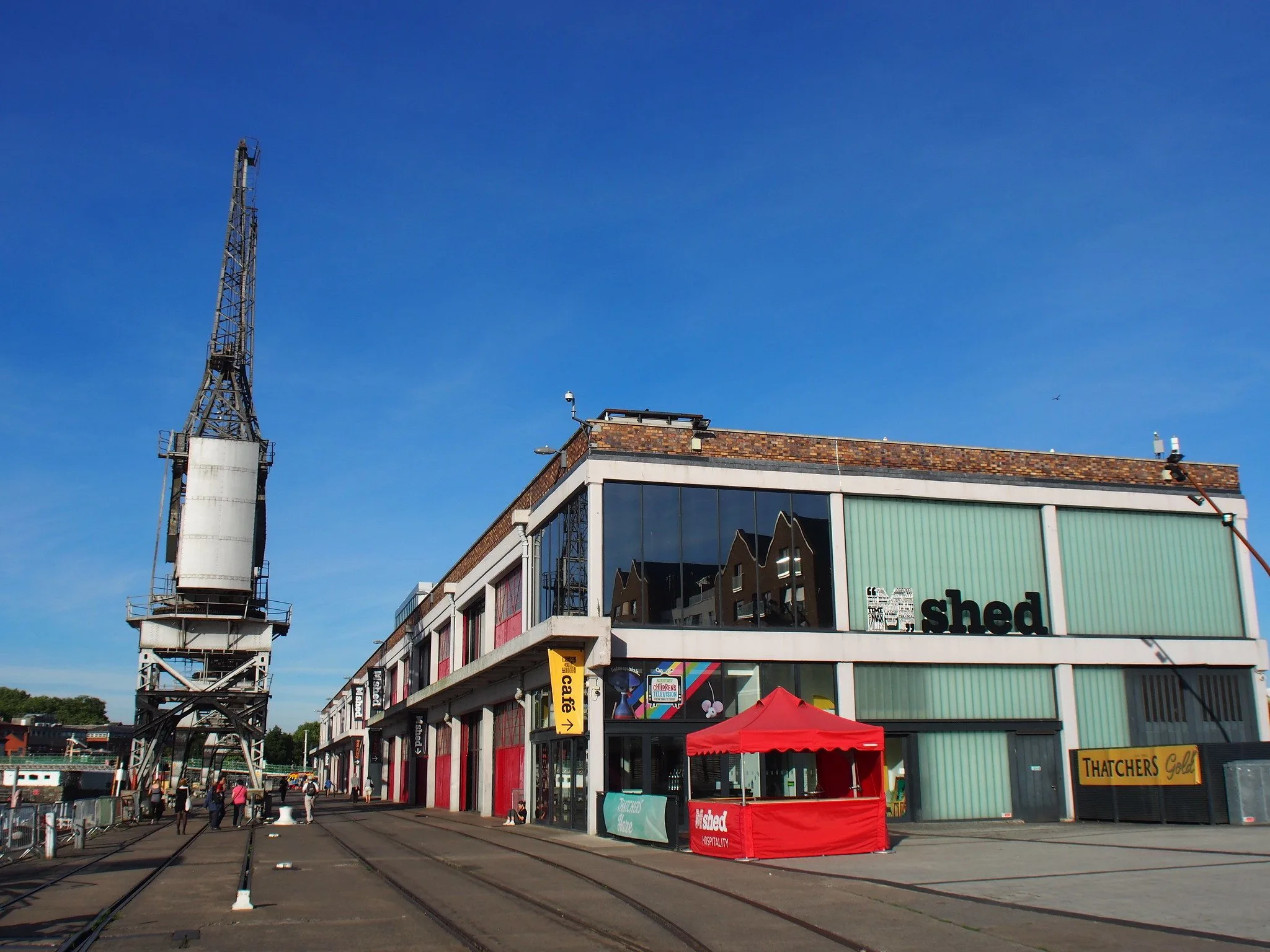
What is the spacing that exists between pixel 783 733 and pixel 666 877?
4016mm

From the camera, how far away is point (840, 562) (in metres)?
30.8

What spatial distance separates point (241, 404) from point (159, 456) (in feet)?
17.4

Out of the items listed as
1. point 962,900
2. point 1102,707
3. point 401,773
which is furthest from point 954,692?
point 401,773

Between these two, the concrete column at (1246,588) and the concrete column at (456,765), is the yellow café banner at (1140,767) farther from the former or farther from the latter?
the concrete column at (456,765)

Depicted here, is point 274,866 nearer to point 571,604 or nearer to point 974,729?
point 571,604

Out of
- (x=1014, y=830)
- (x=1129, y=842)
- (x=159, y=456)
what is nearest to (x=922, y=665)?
(x=1014, y=830)

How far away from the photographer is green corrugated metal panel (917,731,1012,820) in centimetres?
3023

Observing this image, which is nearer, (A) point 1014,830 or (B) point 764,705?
(B) point 764,705

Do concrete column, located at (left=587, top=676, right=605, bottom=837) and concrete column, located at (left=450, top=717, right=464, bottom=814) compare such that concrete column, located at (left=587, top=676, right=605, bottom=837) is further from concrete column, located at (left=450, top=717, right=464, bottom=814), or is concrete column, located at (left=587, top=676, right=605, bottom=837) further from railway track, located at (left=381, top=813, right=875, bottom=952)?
concrete column, located at (left=450, top=717, right=464, bottom=814)

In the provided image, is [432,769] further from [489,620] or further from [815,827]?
[815,827]

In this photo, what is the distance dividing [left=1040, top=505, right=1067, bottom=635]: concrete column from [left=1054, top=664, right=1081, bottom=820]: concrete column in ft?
4.15

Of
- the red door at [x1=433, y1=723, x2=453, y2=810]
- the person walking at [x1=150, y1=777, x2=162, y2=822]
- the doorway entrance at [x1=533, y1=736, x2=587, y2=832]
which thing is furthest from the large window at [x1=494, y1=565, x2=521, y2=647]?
the person walking at [x1=150, y1=777, x2=162, y2=822]

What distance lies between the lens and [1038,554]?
32.8 m

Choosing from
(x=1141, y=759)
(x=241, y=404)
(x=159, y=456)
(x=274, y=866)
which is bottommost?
(x=274, y=866)
